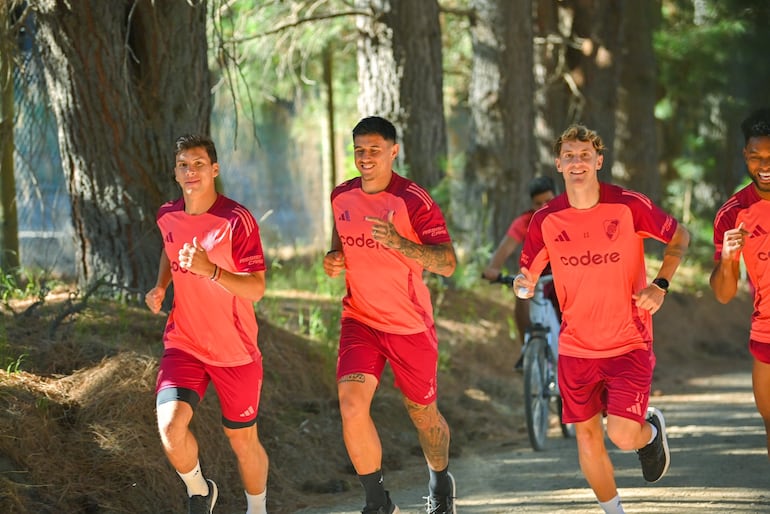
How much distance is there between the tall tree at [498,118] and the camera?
660 inches

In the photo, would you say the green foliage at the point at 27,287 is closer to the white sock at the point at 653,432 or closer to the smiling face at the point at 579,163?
the smiling face at the point at 579,163

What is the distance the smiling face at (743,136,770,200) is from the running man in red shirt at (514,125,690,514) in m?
0.68

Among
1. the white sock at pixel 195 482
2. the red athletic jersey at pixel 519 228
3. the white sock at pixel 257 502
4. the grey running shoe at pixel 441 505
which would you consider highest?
the red athletic jersey at pixel 519 228

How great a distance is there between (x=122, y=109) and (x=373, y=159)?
3.39 meters

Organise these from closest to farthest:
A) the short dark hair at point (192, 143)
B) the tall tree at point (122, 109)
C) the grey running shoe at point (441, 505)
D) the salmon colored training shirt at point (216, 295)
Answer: the salmon colored training shirt at point (216, 295), the short dark hair at point (192, 143), the grey running shoe at point (441, 505), the tall tree at point (122, 109)

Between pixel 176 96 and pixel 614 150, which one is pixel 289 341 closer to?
pixel 176 96

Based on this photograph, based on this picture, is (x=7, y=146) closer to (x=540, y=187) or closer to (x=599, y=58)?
(x=540, y=187)

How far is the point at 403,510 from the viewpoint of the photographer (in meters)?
8.01

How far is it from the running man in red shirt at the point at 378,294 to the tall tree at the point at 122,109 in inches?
123

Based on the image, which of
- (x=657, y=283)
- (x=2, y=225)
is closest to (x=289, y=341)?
(x=2, y=225)

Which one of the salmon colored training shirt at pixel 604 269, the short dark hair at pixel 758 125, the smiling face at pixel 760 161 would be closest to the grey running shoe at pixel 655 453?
the salmon colored training shirt at pixel 604 269

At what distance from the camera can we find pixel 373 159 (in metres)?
6.97

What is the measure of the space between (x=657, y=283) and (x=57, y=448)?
3.84 m

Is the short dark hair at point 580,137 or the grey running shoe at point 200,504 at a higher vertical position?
the short dark hair at point 580,137
